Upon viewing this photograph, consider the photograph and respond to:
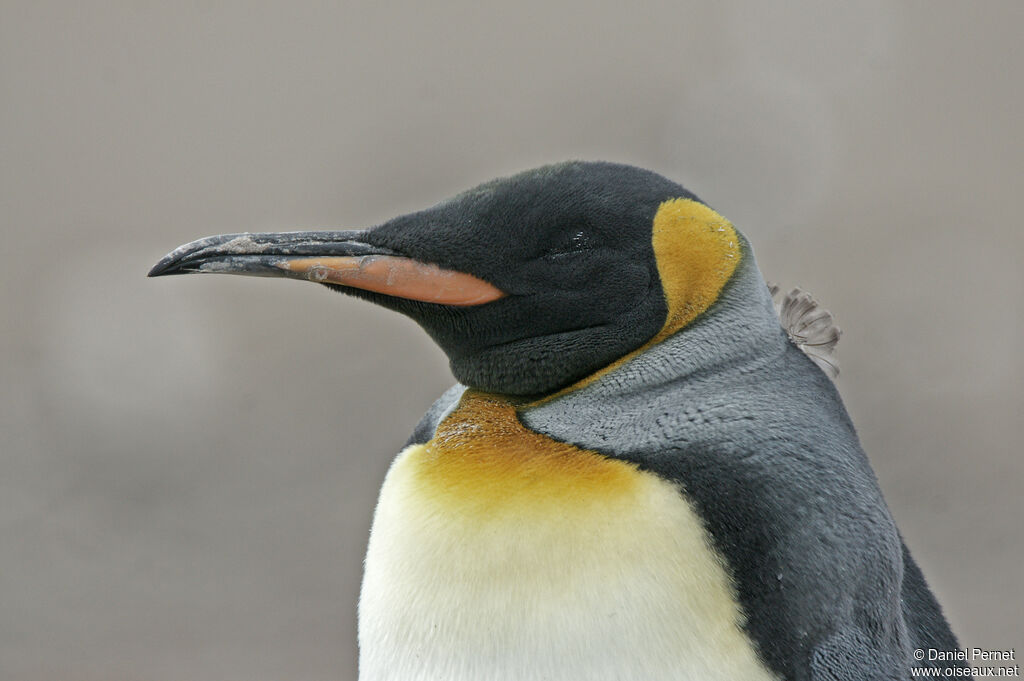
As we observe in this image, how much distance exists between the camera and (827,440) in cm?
65

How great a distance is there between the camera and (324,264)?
653 mm

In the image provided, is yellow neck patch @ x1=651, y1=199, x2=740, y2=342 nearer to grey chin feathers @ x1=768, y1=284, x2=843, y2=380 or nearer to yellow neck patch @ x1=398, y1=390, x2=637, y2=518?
yellow neck patch @ x1=398, y1=390, x2=637, y2=518

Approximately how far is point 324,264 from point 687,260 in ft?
0.87

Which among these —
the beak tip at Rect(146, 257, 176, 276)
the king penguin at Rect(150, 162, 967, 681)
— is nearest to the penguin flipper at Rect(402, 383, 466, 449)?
the king penguin at Rect(150, 162, 967, 681)

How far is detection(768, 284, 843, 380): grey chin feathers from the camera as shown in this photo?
899 mm

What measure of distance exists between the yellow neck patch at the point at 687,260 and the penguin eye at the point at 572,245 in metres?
0.05

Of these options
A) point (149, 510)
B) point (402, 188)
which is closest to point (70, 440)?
point (149, 510)

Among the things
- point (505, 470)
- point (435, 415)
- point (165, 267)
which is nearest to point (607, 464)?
point (505, 470)

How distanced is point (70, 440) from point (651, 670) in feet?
9.62

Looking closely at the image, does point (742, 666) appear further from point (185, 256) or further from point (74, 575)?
point (74, 575)

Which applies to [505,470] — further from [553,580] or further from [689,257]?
[689,257]

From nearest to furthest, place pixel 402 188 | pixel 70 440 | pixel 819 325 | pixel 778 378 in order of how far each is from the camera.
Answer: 1. pixel 778 378
2. pixel 819 325
3. pixel 70 440
4. pixel 402 188

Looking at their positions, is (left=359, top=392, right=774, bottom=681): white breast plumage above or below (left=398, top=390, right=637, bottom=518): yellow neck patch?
below

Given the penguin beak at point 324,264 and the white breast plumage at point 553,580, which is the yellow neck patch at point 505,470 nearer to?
the white breast plumage at point 553,580
